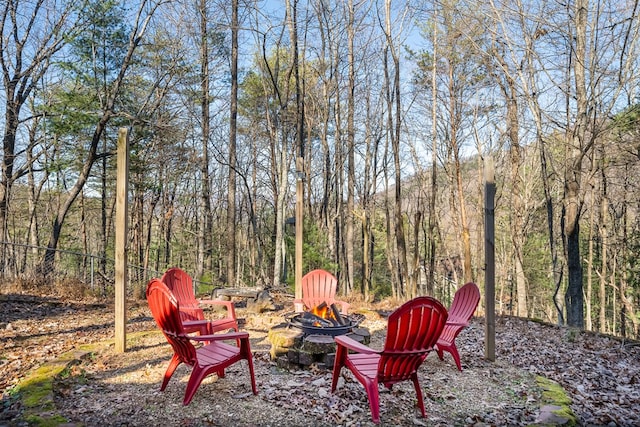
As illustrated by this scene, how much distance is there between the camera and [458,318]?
3795 millimetres

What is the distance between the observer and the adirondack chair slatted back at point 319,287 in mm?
5039

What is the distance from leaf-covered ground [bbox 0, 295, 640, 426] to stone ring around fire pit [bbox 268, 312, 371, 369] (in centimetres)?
9

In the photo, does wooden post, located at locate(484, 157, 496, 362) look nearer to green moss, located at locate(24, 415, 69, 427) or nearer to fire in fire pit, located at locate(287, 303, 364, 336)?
fire in fire pit, located at locate(287, 303, 364, 336)

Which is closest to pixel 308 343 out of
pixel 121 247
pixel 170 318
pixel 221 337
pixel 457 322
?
pixel 221 337

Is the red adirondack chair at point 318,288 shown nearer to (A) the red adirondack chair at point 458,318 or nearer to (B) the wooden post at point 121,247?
(A) the red adirondack chair at point 458,318

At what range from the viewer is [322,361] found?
11.4ft

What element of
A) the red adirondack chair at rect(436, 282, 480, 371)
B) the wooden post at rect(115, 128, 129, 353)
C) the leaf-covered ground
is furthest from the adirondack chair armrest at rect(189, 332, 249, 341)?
the red adirondack chair at rect(436, 282, 480, 371)

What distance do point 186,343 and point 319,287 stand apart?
2.60 m

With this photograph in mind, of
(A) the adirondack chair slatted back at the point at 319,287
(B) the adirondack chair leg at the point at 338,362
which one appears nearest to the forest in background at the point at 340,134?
(A) the adirondack chair slatted back at the point at 319,287

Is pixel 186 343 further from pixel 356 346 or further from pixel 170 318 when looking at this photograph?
pixel 356 346

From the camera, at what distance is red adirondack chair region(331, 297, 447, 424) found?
252 cm

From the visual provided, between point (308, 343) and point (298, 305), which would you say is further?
point (298, 305)

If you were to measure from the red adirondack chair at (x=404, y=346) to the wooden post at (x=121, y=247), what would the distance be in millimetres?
2359

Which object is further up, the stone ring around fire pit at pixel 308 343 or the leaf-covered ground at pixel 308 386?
the stone ring around fire pit at pixel 308 343
